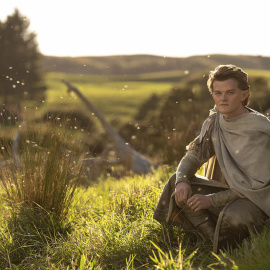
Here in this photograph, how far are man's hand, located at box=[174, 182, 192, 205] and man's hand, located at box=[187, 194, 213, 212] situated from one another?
0.24ft

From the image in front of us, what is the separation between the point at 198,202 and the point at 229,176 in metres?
0.36

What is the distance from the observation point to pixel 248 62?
55.7 m

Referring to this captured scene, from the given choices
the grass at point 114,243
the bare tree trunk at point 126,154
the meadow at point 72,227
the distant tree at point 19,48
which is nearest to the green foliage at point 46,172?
the meadow at point 72,227

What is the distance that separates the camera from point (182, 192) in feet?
12.4

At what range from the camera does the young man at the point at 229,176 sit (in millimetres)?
3590

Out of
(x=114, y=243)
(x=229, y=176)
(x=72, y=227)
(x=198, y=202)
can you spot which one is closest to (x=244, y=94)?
(x=229, y=176)

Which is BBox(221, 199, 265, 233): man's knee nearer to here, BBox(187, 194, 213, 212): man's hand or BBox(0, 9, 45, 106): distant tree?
BBox(187, 194, 213, 212): man's hand

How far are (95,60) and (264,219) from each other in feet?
184

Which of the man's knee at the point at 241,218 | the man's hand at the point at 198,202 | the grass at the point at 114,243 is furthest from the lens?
the man's hand at the point at 198,202

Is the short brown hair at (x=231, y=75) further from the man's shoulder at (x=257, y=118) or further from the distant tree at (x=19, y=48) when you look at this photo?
the distant tree at (x=19, y=48)

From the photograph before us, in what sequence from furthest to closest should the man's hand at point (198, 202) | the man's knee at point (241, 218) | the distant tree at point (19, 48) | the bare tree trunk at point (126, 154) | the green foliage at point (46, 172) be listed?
the distant tree at point (19, 48) → the bare tree trunk at point (126, 154) → the green foliage at point (46, 172) → the man's hand at point (198, 202) → the man's knee at point (241, 218)

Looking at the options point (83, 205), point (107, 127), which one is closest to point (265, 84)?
point (107, 127)

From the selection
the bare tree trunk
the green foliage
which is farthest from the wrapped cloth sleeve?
the bare tree trunk

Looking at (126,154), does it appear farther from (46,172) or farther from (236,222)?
(236,222)
